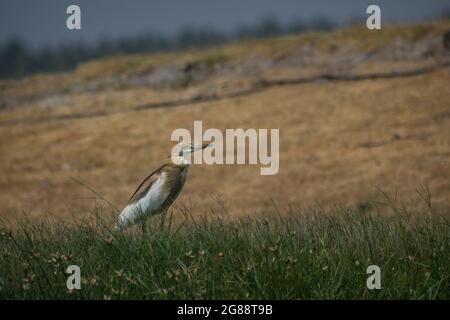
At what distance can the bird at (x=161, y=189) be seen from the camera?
8117 millimetres

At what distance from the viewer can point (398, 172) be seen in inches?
697

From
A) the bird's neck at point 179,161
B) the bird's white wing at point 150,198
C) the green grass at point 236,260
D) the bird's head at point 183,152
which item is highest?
the bird's head at point 183,152

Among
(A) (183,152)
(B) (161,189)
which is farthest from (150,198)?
(A) (183,152)

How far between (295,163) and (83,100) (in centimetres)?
982

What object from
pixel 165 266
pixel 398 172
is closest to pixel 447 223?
pixel 165 266

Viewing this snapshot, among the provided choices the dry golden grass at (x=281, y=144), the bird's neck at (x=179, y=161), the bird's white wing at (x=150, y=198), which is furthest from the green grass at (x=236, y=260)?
the dry golden grass at (x=281, y=144)

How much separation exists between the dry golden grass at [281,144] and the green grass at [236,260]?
8.07 meters

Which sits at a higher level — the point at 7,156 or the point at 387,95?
the point at 387,95

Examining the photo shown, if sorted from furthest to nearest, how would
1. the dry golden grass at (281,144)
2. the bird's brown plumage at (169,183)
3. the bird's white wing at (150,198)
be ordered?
the dry golden grass at (281,144) < the bird's brown plumage at (169,183) < the bird's white wing at (150,198)

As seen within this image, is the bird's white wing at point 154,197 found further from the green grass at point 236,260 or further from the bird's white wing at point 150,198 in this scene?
the green grass at point 236,260

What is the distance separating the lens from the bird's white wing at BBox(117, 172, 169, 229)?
8.09 metres

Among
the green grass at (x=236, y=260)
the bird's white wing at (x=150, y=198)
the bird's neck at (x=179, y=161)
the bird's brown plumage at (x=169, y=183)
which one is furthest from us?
the bird's neck at (x=179, y=161)
